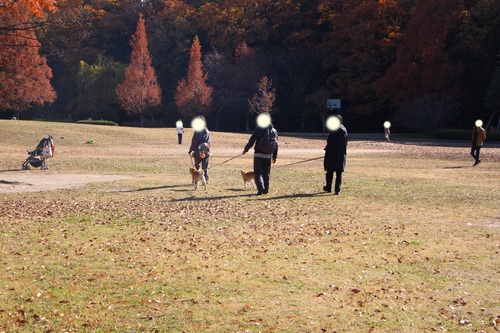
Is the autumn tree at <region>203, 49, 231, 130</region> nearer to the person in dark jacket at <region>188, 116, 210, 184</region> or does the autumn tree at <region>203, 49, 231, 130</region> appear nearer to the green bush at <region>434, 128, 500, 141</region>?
the green bush at <region>434, 128, 500, 141</region>

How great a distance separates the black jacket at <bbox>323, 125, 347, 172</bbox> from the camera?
13.9 meters

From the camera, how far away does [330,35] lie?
59250mm

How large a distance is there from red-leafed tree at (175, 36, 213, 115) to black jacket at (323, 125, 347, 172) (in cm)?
4240

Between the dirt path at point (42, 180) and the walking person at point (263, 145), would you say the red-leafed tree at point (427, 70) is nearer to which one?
the dirt path at point (42, 180)

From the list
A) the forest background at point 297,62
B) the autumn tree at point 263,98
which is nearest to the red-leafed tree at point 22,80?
the forest background at point 297,62

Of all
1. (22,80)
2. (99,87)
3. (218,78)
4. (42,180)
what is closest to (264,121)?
(42,180)

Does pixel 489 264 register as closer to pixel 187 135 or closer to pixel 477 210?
pixel 477 210

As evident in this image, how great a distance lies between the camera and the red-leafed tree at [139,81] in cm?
5372

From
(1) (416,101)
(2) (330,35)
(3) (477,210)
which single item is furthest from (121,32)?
(3) (477,210)

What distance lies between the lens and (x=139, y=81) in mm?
54094

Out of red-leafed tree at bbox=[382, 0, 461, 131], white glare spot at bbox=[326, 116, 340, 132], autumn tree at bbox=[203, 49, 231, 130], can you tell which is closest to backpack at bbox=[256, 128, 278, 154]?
white glare spot at bbox=[326, 116, 340, 132]

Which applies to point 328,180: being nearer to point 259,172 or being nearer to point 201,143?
point 259,172

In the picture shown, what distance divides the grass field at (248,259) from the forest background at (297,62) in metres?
38.3

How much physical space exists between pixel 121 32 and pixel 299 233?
63.2 meters
